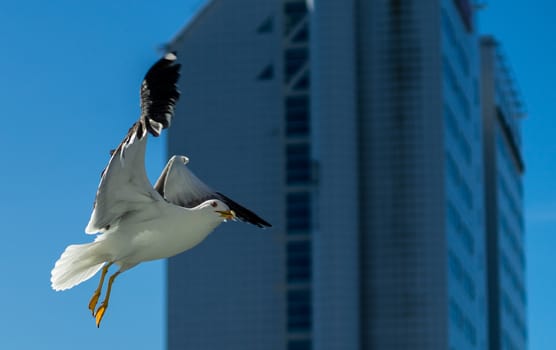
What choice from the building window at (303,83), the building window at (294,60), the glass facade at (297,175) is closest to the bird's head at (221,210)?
the glass facade at (297,175)

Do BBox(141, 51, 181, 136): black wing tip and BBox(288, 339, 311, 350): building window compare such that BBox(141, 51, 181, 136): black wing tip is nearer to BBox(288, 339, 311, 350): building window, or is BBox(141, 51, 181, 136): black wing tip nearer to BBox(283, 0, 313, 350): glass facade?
BBox(283, 0, 313, 350): glass facade

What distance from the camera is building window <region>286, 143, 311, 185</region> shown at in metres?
159

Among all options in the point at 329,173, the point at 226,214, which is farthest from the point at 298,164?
the point at 226,214

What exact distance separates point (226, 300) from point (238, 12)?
105ft

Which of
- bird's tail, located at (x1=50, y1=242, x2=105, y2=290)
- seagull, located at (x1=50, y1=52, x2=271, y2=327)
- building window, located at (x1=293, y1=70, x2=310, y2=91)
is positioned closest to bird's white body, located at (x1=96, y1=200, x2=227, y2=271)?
seagull, located at (x1=50, y1=52, x2=271, y2=327)

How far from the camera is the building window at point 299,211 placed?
158 meters

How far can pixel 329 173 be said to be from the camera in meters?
152

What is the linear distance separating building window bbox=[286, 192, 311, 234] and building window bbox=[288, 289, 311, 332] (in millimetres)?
6628

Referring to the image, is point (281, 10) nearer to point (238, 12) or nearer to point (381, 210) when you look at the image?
point (238, 12)

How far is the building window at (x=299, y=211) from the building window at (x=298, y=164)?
5.05ft

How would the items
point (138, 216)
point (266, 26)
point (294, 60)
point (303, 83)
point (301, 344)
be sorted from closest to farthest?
→ 1. point (138, 216)
2. point (301, 344)
3. point (303, 83)
4. point (294, 60)
5. point (266, 26)

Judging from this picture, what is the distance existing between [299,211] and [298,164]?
5477 millimetres

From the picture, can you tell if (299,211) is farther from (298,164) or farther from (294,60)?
(294,60)

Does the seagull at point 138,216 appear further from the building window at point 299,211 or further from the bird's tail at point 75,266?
the building window at point 299,211
